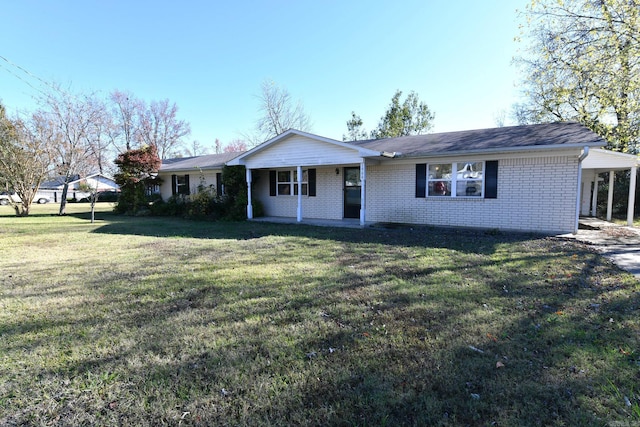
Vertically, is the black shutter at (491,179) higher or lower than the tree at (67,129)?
lower

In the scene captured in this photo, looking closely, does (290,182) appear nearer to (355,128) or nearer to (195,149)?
(355,128)

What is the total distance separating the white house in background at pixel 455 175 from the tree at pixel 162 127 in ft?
93.0

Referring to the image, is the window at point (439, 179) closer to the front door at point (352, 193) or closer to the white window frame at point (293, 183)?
the front door at point (352, 193)

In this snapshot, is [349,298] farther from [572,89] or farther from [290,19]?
[290,19]

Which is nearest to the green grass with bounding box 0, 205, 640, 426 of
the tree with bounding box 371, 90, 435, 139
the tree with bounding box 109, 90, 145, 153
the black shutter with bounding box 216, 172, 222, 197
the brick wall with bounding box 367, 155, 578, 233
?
the brick wall with bounding box 367, 155, 578, 233

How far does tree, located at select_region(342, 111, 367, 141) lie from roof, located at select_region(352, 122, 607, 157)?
2071 cm

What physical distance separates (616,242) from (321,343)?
9236mm

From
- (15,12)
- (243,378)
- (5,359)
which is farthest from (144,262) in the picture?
(15,12)

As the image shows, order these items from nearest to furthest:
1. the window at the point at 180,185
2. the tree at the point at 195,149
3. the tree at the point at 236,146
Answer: the window at the point at 180,185 < the tree at the point at 236,146 < the tree at the point at 195,149

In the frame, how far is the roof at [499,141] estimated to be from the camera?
8.80 m

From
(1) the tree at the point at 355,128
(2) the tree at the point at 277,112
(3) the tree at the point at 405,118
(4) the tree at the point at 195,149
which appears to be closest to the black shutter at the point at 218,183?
(2) the tree at the point at 277,112

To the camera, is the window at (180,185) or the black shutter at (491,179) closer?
the black shutter at (491,179)

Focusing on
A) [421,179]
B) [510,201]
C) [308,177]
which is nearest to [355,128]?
[308,177]

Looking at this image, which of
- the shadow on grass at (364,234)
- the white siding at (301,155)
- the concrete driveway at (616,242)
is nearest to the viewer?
the concrete driveway at (616,242)
